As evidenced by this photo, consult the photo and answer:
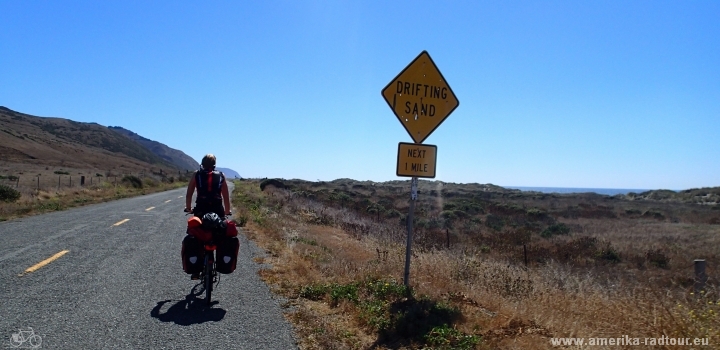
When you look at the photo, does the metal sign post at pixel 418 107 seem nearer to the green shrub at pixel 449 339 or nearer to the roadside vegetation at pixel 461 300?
the roadside vegetation at pixel 461 300

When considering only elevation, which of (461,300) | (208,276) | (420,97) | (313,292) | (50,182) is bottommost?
(313,292)

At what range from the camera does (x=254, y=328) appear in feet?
16.8

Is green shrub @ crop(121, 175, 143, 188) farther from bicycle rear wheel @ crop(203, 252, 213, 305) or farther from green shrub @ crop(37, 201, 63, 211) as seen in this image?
bicycle rear wheel @ crop(203, 252, 213, 305)

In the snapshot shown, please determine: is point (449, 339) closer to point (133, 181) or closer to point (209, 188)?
point (209, 188)

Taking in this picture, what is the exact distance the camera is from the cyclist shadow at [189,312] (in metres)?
5.31

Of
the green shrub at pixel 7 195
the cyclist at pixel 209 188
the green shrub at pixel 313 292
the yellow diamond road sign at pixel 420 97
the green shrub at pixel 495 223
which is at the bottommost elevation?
the green shrub at pixel 495 223

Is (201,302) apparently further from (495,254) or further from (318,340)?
(495,254)

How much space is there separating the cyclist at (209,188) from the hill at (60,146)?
74869 mm

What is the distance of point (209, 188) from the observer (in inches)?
251

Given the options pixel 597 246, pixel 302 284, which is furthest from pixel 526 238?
pixel 302 284

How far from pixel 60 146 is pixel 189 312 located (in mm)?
108719

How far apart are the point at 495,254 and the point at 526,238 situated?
373 centimetres
